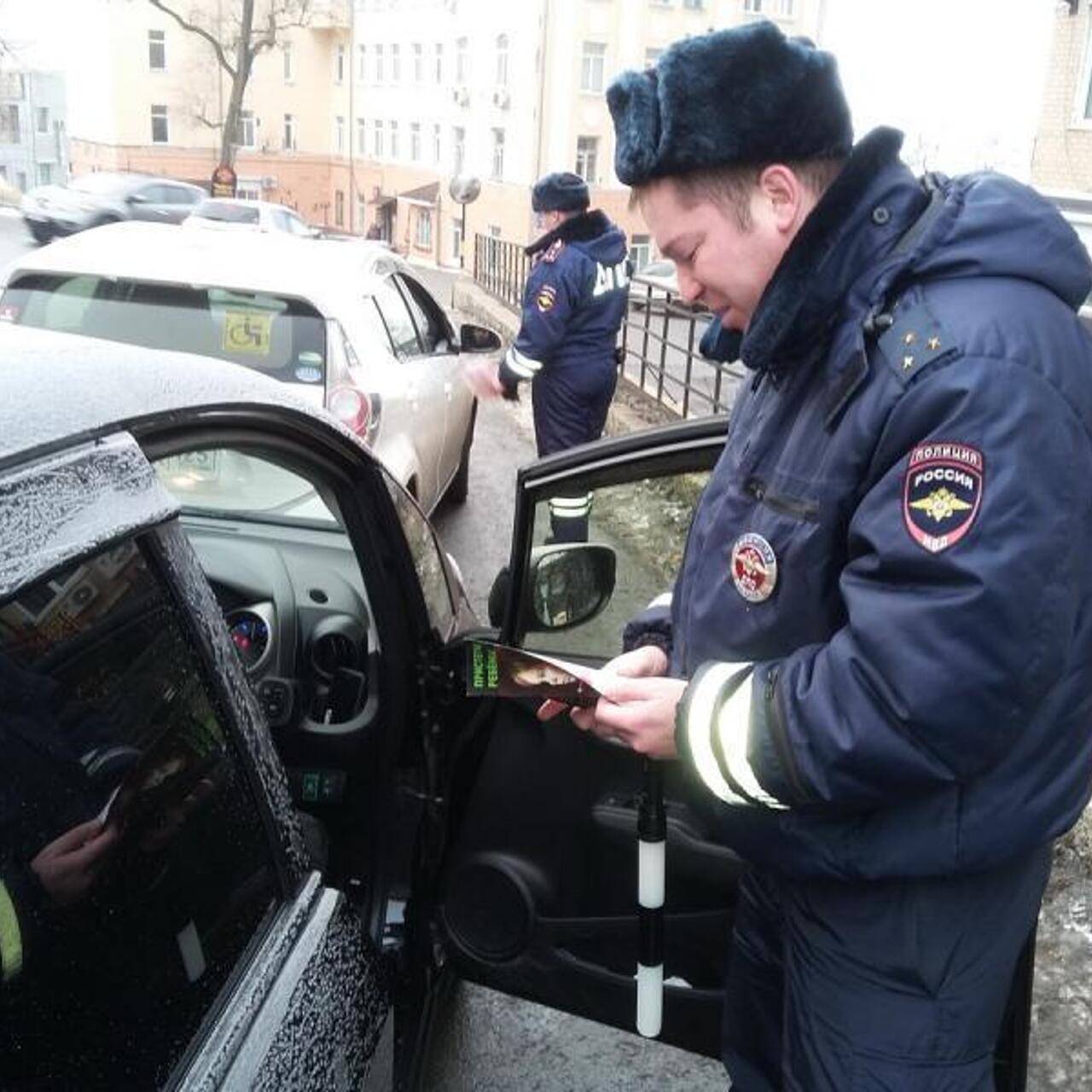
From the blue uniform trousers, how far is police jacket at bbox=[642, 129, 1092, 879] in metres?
0.09

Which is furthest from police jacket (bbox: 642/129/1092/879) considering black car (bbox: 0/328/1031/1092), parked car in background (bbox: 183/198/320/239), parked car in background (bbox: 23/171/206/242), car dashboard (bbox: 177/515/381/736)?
parked car in background (bbox: 183/198/320/239)

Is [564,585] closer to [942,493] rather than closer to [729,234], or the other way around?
[729,234]

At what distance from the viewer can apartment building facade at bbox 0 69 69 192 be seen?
7669 cm

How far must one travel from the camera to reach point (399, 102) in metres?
53.7

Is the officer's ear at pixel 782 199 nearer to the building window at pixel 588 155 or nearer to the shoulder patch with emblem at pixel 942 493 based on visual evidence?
the shoulder patch with emblem at pixel 942 493

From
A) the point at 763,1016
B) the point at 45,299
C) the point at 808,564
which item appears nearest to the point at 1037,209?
the point at 808,564

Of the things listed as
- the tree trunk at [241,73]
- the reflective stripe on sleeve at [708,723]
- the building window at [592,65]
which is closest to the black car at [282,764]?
the reflective stripe on sleeve at [708,723]

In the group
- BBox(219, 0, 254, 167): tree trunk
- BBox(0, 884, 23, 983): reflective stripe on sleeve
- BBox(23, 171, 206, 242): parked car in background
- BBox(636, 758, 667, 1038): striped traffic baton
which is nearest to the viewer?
BBox(0, 884, 23, 983): reflective stripe on sleeve

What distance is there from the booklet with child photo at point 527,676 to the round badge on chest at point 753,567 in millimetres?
282

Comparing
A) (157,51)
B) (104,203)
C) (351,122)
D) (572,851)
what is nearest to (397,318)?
(572,851)

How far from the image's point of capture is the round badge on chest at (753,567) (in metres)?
1.49

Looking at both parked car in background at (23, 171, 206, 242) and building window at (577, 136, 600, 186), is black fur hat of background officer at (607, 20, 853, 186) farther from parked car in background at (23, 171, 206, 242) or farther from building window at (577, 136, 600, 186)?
building window at (577, 136, 600, 186)

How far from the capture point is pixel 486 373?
608 centimetres

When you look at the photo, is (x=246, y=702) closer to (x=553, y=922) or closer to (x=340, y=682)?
(x=553, y=922)
